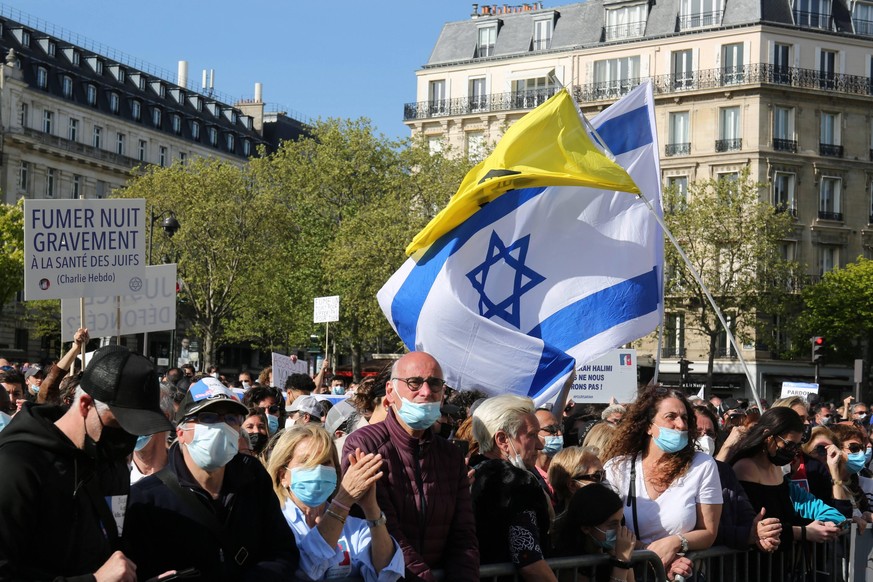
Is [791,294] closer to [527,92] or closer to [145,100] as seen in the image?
[527,92]

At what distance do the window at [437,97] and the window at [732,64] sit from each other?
1399 cm

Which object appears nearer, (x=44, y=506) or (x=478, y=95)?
(x=44, y=506)

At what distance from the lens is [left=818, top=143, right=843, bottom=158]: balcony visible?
180 feet

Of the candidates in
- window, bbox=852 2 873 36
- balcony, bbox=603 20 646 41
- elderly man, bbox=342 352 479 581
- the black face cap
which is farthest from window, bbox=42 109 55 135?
the black face cap

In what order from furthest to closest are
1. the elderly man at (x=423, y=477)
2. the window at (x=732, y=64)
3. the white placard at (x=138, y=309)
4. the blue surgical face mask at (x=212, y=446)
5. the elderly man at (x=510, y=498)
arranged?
1. the window at (x=732, y=64)
2. the white placard at (x=138, y=309)
3. the elderly man at (x=510, y=498)
4. the elderly man at (x=423, y=477)
5. the blue surgical face mask at (x=212, y=446)

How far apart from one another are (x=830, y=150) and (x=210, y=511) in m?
54.2

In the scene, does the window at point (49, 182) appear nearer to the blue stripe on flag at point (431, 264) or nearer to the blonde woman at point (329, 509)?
the blue stripe on flag at point (431, 264)

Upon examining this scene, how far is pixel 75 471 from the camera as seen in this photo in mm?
3875

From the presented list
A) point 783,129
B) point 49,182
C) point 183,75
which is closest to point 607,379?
point 783,129

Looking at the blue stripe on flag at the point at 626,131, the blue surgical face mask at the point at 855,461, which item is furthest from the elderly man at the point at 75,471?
the blue stripe on flag at the point at 626,131

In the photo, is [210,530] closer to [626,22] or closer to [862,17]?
[626,22]

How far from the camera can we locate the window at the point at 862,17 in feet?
186

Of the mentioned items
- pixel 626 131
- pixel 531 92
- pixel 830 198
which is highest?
pixel 531 92

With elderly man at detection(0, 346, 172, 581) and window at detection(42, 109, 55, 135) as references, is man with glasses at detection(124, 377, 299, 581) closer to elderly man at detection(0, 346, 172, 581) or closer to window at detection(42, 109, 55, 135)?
elderly man at detection(0, 346, 172, 581)
